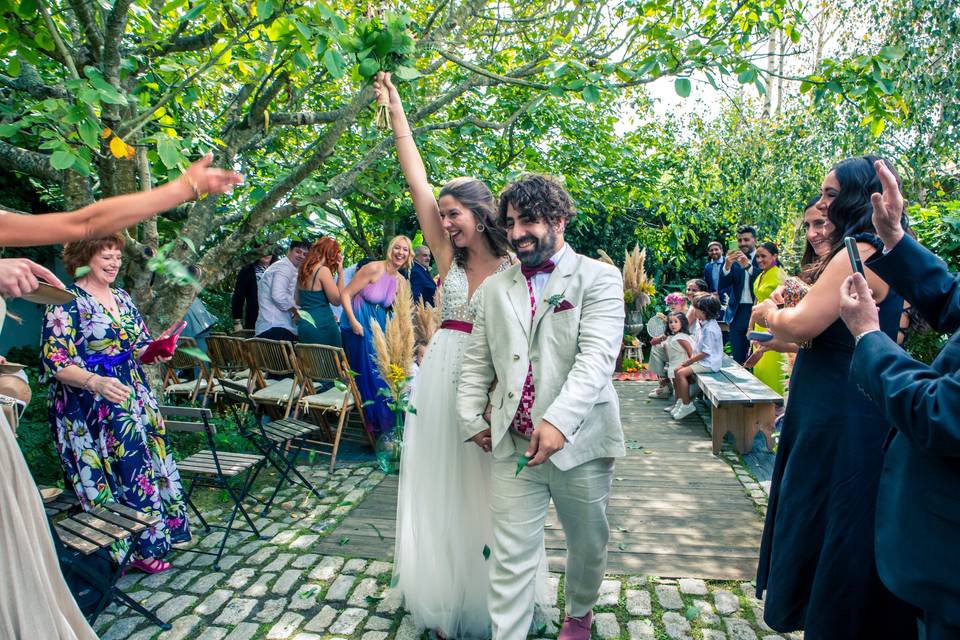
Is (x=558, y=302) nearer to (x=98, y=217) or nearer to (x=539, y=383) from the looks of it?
(x=539, y=383)

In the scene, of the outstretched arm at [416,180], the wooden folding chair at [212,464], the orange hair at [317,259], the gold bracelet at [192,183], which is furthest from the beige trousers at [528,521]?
the orange hair at [317,259]

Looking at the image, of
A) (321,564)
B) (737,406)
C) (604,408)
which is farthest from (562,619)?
(737,406)

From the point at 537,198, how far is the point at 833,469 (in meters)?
1.52

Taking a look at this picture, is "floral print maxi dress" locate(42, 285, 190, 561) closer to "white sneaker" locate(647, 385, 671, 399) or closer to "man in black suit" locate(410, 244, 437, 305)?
"man in black suit" locate(410, 244, 437, 305)

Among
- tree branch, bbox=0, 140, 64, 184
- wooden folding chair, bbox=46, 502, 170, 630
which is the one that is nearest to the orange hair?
tree branch, bbox=0, 140, 64, 184

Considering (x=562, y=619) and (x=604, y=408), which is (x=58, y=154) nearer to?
(x=604, y=408)

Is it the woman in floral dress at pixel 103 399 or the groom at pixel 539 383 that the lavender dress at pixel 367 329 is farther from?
the groom at pixel 539 383

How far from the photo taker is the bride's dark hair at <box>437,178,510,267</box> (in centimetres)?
283

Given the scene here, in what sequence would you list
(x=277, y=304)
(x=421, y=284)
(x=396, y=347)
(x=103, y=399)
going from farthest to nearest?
(x=421, y=284)
(x=277, y=304)
(x=396, y=347)
(x=103, y=399)

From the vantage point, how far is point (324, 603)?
3350mm

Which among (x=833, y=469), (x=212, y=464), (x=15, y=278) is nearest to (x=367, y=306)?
(x=212, y=464)

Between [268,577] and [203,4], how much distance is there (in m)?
3.37

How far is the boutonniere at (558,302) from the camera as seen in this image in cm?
246

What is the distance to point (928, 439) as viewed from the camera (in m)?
1.38
